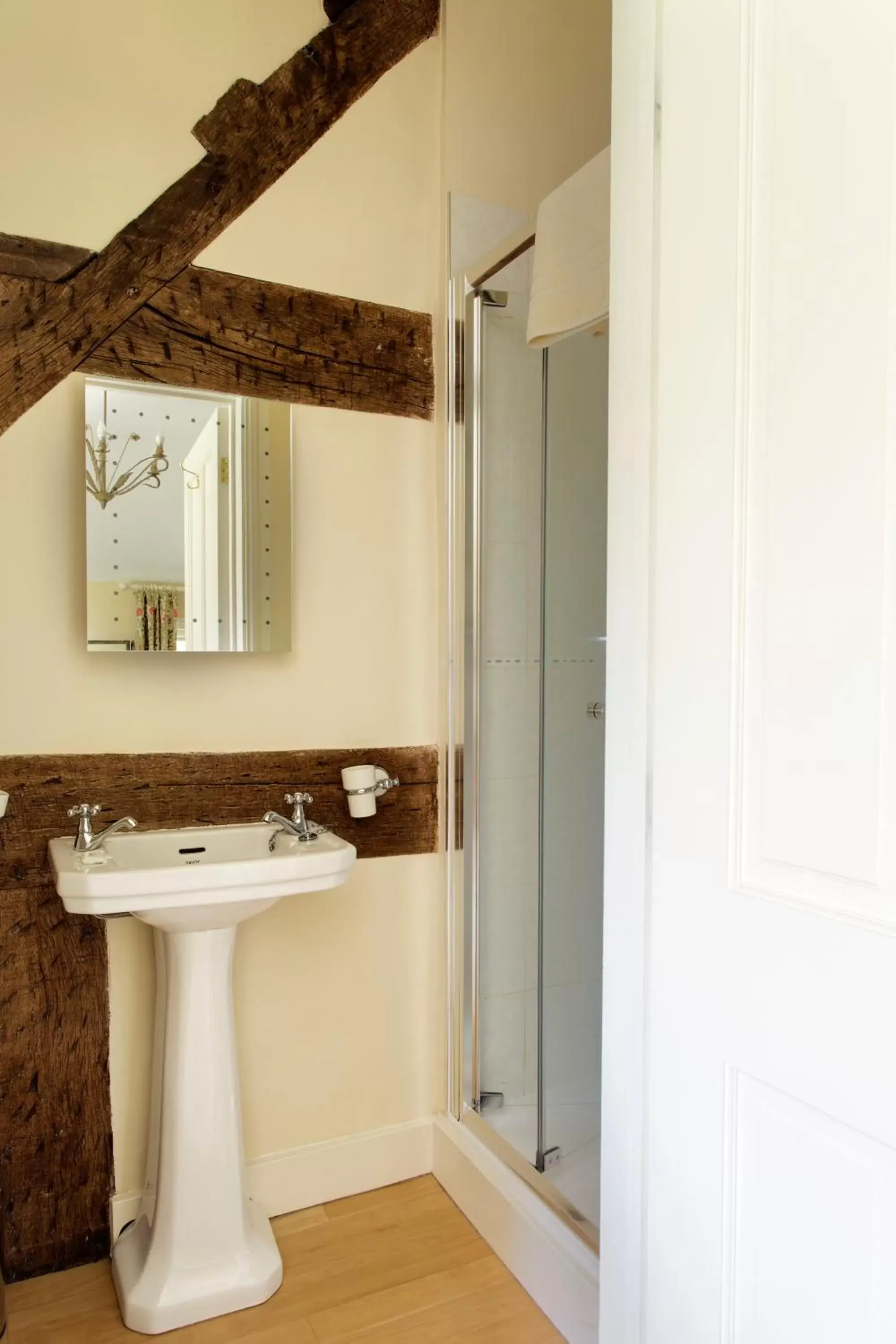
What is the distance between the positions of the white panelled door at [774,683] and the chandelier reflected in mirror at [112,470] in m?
Answer: 1.15

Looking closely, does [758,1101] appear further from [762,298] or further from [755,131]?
[755,131]

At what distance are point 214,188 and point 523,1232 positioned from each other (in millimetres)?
2183

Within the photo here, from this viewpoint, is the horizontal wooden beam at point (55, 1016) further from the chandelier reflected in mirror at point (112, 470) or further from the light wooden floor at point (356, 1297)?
the chandelier reflected in mirror at point (112, 470)

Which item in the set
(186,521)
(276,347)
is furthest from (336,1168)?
(276,347)

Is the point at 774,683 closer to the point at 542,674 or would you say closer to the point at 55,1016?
the point at 542,674

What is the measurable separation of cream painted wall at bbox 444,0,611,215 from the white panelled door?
4.08 ft

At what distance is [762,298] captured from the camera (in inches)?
34.5

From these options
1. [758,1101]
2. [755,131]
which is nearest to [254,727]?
[758,1101]

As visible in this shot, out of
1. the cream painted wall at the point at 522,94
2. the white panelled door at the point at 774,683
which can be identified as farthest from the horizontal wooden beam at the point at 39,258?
the white panelled door at the point at 774,683

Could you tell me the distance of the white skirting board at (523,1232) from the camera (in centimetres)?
155

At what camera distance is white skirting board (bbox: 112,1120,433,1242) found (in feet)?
6.46

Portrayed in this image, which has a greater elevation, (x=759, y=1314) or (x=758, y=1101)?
(x=758, y=1101)

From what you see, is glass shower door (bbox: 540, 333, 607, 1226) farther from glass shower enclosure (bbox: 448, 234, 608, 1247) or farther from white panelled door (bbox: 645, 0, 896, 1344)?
white panelled door (bbox: 645, 0, 896, 1344)

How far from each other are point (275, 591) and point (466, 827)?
27.2 inches
